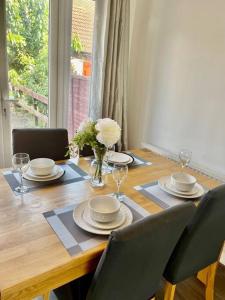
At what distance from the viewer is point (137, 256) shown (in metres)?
0.85

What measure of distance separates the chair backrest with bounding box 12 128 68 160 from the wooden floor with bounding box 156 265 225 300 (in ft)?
4.01

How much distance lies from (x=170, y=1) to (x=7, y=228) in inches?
92.5

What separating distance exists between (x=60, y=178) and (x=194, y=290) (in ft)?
3.96

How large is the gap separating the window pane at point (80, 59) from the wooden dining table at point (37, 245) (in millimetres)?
1485

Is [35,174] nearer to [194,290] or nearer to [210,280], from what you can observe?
[210,280]

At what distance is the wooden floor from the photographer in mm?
1670

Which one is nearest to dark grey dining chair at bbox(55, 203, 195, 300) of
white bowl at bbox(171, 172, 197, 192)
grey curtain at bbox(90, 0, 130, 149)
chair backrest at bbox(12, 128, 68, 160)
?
white bowl at bbox(171, 172, 197, 192)

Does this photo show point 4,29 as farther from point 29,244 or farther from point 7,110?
point 29,244

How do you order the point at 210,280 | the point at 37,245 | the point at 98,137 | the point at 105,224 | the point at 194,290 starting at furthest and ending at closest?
the point at 194,290, the point at 210,280, the point at 98,137, the point at 105,224, the point at 37,245

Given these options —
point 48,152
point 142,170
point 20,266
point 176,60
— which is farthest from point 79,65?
point 20,266

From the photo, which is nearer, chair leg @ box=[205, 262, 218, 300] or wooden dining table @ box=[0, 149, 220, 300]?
wooden dining table @ box=[0, 149, 220, 300]

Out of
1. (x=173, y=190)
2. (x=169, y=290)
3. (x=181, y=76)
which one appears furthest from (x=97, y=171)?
(x=181, y=76)

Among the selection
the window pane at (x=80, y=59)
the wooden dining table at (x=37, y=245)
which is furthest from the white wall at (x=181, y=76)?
the wooden dining table at (x=37, y=245)

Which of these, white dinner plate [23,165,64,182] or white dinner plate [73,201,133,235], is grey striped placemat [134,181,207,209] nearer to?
white dinner plate [73,201,133,235]
